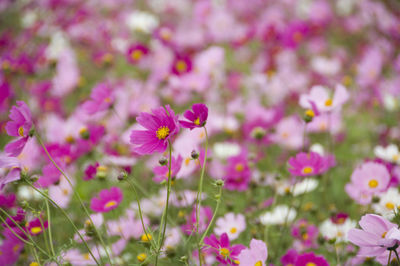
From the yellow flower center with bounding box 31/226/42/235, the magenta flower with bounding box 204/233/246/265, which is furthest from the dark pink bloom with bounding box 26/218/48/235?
the magenta flower with bounding box 204/233/246/265

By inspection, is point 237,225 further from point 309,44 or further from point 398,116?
point 309,44

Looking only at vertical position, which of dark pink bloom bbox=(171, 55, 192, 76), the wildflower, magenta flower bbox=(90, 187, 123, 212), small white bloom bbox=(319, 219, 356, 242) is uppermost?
dark pink bloom bbox=(171, 55, 192, 76)

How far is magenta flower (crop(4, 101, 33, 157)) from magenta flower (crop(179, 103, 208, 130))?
36 cm

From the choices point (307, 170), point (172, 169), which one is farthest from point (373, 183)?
point (172, 169)

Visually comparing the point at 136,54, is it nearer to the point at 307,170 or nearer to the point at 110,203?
the point at 110,203

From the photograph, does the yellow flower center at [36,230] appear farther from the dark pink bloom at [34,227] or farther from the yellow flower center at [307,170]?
the yellow flower center at [307,170]

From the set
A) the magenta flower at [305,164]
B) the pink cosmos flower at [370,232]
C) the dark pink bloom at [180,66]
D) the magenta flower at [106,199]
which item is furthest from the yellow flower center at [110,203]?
the dark pink bloom at [180,66]

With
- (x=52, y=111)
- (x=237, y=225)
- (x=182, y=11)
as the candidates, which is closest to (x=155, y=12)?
(x=182, y=11)

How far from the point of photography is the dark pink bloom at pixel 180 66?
178cm

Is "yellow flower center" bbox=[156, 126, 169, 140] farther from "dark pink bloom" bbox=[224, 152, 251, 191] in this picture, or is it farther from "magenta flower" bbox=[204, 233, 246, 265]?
"dark pink bloom" bbox=[224, 152, 251, 191]

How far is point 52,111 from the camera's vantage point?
201 cm

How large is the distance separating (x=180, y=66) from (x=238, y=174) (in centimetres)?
70

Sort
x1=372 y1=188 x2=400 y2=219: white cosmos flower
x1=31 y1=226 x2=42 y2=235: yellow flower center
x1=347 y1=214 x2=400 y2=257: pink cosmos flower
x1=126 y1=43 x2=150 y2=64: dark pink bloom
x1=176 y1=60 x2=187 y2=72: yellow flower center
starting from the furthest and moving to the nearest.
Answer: x1=126 y1=43 x2=150 y2=64: dark pink bloom < x1=176 y1=60 x2=187 y2=72: yellow flower center < x1=372 y1=188 x2=400 y2=219: white cosmos flower < x1=31 y1=226 x2=42 y2=235: yellow flower center < x1=347 y1=214 x2=400 y2=257: pink cosmos flower

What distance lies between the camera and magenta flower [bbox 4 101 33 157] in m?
0.89
